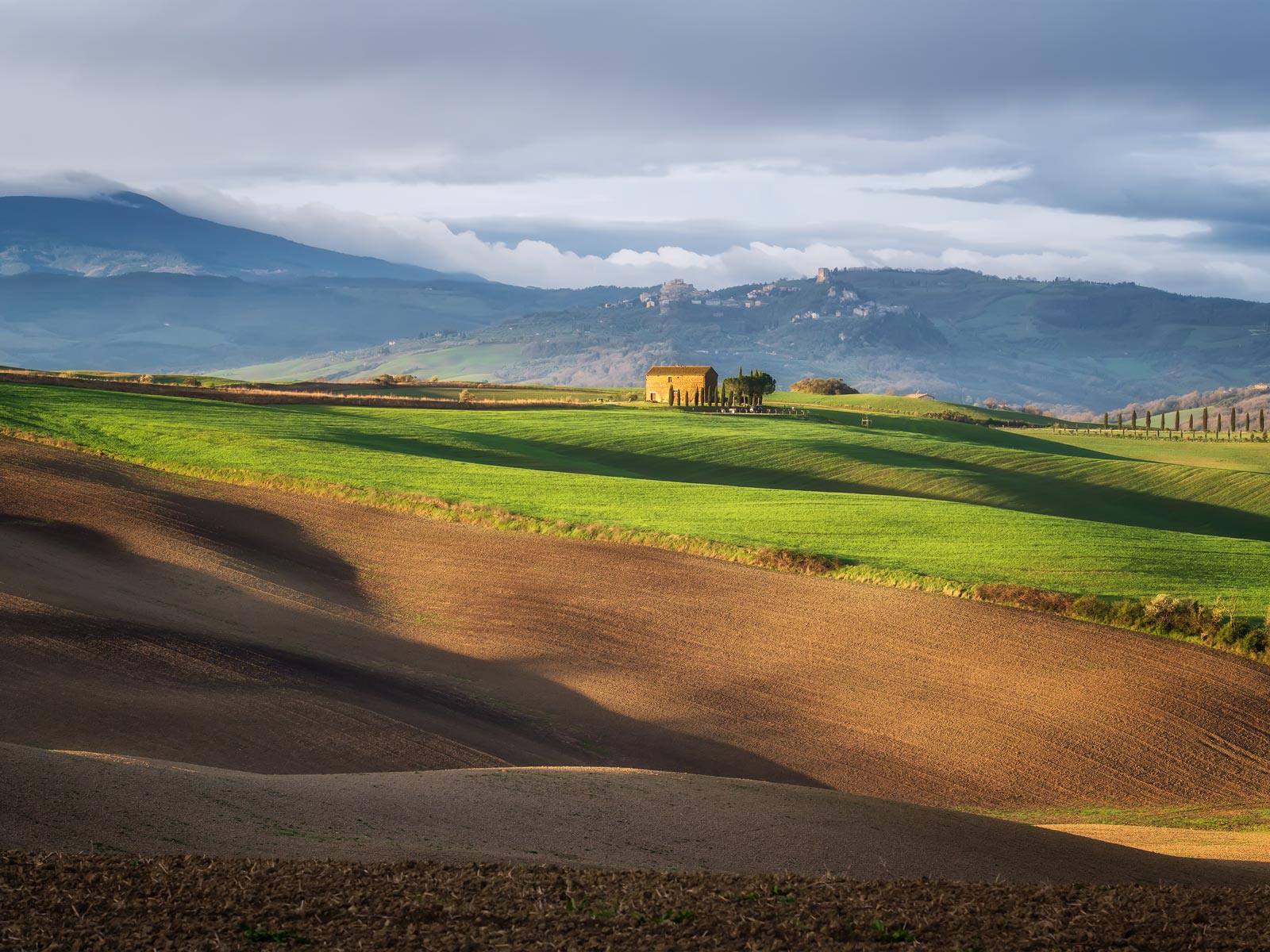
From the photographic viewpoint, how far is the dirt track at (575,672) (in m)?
23.1

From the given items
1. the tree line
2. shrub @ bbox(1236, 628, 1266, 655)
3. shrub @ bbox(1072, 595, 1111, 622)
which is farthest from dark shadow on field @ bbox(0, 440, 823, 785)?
the tree line

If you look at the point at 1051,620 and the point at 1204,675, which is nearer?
the point at 1204,675

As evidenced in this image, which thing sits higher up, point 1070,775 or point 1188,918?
point 1188,918

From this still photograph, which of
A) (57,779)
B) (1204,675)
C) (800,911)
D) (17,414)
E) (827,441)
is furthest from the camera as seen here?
(827,441)

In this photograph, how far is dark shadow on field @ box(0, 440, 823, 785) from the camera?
2144cm

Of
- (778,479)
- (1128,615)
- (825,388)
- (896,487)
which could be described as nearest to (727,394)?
(778,479)

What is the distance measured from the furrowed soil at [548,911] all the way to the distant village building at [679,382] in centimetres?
11061

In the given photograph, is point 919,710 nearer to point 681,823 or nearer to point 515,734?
point 515,734

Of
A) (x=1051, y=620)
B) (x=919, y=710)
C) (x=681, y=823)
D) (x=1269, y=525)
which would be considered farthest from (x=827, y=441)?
(x=681, y=823)

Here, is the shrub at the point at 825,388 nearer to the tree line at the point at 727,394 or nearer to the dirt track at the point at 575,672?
the tree line at the point at 727,394

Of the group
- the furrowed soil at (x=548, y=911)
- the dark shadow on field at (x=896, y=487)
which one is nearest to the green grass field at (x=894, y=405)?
the dark shadow on field at (x=896, y=487)

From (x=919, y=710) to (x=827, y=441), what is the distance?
58.0m

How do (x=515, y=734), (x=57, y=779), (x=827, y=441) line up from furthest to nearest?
(x=827, y=441), (x=515, y=734), (x=57, y=779)

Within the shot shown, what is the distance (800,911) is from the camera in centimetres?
1119
